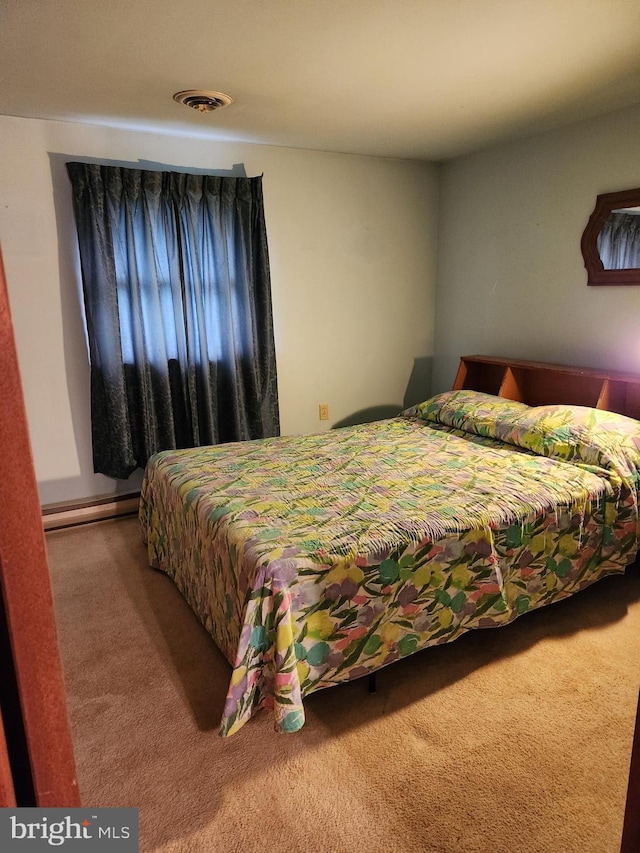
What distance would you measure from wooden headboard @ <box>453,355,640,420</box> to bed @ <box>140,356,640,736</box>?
0.27 meters

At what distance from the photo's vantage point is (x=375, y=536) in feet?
5.97

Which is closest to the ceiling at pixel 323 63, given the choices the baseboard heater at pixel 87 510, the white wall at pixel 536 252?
the white wall at pixel 536 252

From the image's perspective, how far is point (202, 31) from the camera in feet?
6.17

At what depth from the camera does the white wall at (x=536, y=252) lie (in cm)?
293

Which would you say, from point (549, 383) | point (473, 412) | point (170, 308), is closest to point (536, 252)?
point (549, 383)

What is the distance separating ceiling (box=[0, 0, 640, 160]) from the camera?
178cm

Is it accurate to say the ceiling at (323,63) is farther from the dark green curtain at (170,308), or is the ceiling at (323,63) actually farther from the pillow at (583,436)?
the pillow at (583,436)

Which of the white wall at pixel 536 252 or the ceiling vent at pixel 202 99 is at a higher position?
the ceiling vent at pixel 202 99

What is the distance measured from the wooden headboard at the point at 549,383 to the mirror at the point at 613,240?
0.52 meters

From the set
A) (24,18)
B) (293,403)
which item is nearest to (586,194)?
(293,403)

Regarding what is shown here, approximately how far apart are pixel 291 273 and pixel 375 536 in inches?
92.2

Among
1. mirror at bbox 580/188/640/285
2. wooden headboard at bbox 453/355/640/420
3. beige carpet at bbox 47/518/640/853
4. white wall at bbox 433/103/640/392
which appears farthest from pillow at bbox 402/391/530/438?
beige carpet at bbox 47/518/640/853

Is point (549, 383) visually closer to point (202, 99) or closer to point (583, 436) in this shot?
point (583, 436)

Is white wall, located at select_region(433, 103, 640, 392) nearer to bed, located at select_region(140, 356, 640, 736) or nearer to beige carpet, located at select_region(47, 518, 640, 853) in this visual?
bed, located at select_region(140, 356, 640, 736)
